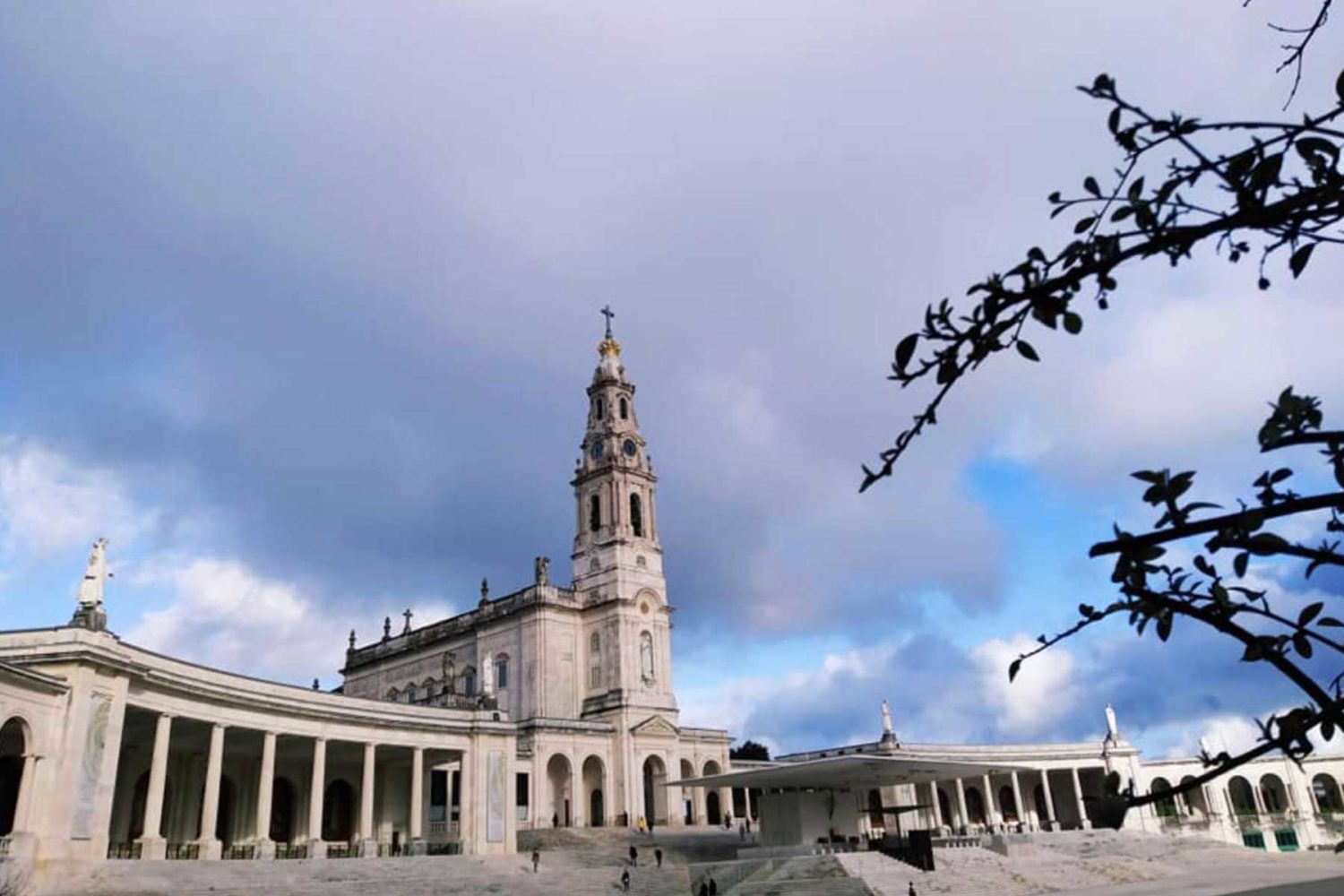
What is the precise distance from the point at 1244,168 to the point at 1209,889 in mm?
38592

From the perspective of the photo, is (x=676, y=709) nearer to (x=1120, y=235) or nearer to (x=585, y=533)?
(x=585, y=533)

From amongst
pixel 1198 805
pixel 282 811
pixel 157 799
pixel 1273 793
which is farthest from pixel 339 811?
pixel 1273 793

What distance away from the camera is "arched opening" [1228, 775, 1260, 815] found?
258ft

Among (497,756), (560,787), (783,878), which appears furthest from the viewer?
(560,787)

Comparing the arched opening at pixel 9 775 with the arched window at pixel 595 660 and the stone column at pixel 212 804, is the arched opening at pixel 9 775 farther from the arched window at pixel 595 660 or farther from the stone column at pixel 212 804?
the arched window at pixel 595 660

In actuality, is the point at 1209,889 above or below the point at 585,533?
below

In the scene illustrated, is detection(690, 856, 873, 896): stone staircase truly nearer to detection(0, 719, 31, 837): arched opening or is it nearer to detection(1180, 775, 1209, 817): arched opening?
detection(0, 719, 31, 837): arched opening

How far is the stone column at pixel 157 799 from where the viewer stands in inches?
1179

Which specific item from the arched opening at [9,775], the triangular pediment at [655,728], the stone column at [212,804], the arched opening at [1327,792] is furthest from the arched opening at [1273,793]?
the arched opening at [9,775]

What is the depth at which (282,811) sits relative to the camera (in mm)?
45844

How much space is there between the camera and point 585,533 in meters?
64.2

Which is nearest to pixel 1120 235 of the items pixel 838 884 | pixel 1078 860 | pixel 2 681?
pixel 2 681

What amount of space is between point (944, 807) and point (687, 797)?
2894cm

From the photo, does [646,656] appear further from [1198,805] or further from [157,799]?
[1198,805]
